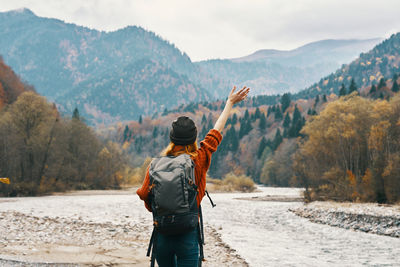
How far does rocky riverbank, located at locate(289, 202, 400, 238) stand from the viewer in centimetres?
2089

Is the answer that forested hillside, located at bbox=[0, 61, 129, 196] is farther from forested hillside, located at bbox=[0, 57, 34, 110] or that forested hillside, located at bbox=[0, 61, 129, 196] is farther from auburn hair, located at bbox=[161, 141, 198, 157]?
auburn hair, located at bbox=[161, 141, 198, 157]

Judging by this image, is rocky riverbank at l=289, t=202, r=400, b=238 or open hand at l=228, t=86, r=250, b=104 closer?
open hand at l=228, t=86, r=250, b=104

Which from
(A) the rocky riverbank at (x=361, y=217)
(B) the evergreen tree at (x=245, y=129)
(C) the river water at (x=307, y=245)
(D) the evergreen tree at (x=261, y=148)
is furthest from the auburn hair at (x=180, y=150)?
(B) the evergreen tree at (x=245, y=129)

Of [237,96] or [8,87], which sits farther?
[8,87]

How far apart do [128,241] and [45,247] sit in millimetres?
3133

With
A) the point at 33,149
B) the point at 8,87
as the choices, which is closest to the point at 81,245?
the point at 33,149

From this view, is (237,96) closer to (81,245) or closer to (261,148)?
(81,245)

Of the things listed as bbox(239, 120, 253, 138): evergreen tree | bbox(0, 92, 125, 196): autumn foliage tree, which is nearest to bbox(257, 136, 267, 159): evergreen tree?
bbox(239, 120, 253, 138): evergreen tree

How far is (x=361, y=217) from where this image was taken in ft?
76.7

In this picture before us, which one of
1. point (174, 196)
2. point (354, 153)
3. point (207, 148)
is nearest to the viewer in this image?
point (174, 196)

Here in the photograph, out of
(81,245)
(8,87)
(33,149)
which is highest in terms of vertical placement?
(8,87)

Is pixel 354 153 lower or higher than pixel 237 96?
lower

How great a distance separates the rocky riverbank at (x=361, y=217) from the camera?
68.5ft

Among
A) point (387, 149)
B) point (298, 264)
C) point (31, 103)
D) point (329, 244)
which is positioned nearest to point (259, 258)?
point (298, 264)
